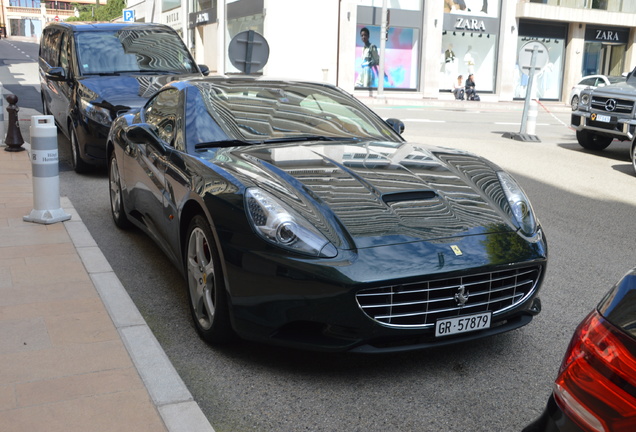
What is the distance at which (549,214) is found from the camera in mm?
7918

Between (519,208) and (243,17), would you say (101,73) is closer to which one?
(519,208)

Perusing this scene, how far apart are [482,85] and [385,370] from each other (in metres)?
34.8

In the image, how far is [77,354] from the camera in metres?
3.71

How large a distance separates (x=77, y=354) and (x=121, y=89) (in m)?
6.18

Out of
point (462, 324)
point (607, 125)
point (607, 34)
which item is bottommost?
point (462, 324)

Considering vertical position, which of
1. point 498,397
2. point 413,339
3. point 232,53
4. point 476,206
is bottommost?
point 498,397

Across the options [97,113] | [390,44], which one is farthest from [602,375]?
[390,44]

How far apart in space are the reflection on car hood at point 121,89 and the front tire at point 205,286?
5.14m

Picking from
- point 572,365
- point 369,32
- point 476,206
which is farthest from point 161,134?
point 369,32

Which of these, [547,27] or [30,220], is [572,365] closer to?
[30,220]

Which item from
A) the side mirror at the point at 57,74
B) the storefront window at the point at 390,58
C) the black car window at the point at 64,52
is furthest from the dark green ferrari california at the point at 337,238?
the storefront window at the point at 390,58

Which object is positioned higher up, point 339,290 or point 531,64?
point 531,64

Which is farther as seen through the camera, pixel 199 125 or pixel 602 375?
pixel 199 125

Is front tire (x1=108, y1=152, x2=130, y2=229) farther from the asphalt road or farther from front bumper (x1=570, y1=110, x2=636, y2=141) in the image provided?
front bumper (x1=570, y1=110, x2=636, y2=141)
